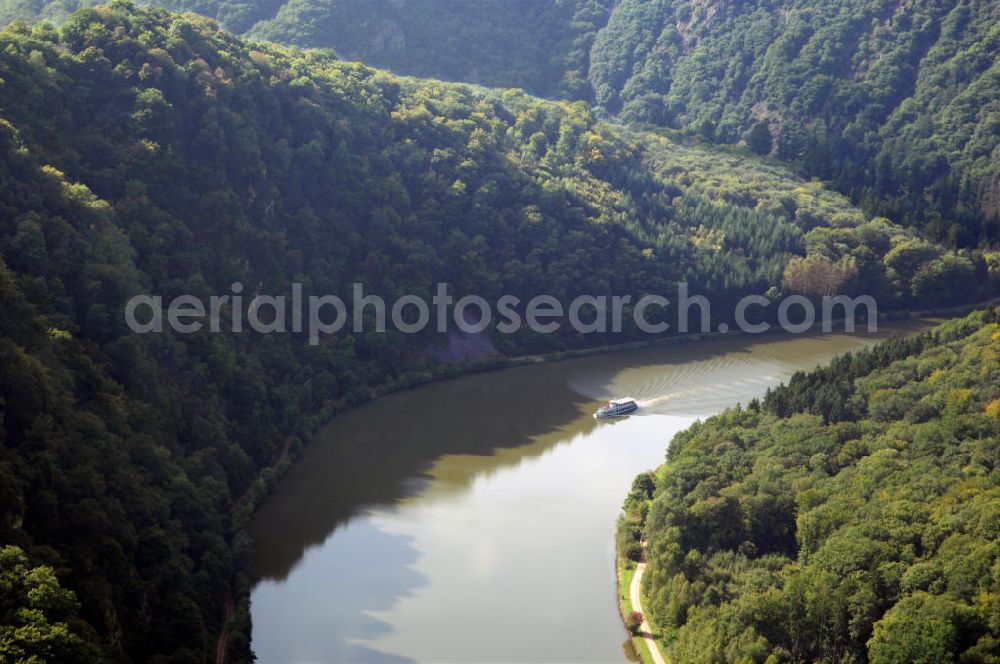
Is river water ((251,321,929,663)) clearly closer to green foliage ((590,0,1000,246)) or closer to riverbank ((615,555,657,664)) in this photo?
riverbank ((615,555,657,664))

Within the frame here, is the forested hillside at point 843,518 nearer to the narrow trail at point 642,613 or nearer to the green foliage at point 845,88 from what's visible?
the narrow trail at point 642,613

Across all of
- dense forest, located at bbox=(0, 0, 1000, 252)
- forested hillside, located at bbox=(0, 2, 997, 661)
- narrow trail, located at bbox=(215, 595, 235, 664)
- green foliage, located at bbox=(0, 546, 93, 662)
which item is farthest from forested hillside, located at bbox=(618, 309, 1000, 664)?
dense forest, located at bbox=(0, 0, 1000, 252)

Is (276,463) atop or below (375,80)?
below

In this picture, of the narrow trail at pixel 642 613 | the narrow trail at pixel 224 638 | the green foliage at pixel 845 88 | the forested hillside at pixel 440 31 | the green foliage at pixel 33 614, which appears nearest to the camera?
the green foliage at pixel 33 614

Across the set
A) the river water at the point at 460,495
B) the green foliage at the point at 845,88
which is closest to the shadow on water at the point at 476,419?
the river water at the point at 460,495

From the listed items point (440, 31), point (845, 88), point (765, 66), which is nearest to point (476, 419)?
point (440, 31)

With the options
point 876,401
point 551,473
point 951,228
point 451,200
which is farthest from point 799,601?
point 951,228

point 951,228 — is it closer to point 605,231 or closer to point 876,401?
point 605,231
